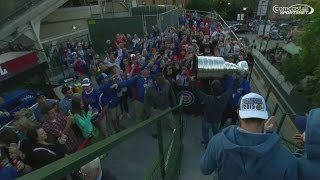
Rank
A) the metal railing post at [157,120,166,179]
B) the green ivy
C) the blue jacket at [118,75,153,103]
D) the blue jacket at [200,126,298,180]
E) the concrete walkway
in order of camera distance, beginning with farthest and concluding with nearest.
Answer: the green ivy → the blue jacket at [118,75,153,103] → the concrete walkway → the metal railing post at [157,120,166,179] → the blue jacket at [200,126,298,180]

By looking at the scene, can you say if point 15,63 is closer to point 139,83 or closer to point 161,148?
point 139,83

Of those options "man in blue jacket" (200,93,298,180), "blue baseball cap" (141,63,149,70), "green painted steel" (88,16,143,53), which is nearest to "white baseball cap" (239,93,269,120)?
"man in blue jacket" (200,93,298,180)

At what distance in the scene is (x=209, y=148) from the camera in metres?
2.46

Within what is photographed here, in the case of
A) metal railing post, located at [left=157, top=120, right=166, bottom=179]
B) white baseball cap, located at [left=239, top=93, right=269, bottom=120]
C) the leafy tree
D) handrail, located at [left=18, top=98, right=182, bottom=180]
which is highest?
handrail, located at [left=18, top=98, right=182, bottom=180]

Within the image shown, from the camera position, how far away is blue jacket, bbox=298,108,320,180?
1.94 m

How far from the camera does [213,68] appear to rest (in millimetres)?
6539

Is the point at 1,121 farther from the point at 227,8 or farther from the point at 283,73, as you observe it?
the point at 227,8

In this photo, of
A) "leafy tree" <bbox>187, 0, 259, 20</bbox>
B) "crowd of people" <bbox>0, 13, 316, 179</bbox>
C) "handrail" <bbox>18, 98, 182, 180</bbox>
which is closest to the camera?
"handrail" <bbox>18, 98, 182, 180</bbox>

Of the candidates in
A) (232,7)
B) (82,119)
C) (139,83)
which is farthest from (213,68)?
(232,7)

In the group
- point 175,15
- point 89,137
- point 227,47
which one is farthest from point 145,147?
point 175,15

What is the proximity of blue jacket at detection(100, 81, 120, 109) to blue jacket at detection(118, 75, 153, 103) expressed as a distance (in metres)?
0.33

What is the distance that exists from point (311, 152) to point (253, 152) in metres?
0.38

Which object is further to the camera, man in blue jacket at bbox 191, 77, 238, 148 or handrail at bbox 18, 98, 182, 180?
man in blue jacket at bbox 191, 77, 238, 148

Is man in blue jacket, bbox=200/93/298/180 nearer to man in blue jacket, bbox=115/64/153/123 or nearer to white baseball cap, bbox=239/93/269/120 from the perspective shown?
white baseball cap, bbox=239/93/269/120
